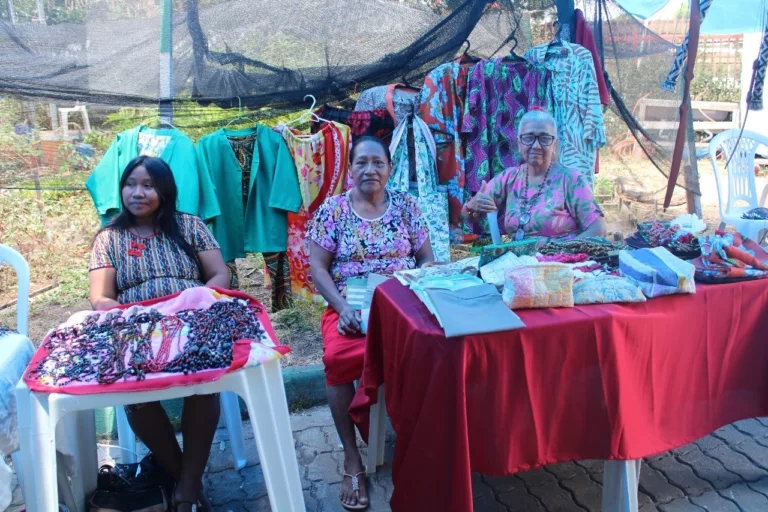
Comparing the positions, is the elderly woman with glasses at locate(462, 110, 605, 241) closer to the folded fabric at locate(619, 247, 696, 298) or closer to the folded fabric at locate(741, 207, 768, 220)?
the folded fabric at locate(619, 247, 696, 298)

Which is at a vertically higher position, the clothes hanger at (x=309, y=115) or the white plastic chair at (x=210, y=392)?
the clothes hanger at (x=309, y=115)

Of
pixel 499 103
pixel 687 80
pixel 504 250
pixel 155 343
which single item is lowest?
pixel 155 343

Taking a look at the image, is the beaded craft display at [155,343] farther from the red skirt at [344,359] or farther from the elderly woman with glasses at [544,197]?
the elderly woman with glasses at [544,197]

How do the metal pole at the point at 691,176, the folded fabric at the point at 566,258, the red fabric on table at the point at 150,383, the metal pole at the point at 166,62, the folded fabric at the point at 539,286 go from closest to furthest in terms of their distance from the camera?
the red fabric on table at the point at 150,383, the folded fabric at the point at 539,286, the folded fabric at the point at 566,258, the metal pole at the point at 166,62, the metal pole at the point at 691,176

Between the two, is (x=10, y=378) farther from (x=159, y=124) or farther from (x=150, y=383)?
(x=159, y=124)

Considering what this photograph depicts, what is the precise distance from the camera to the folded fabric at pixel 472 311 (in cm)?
167

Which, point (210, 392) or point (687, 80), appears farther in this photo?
point (687, 80)

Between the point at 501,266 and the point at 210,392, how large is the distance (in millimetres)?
1060

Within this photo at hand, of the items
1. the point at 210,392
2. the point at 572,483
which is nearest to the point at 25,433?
the point at 210,392

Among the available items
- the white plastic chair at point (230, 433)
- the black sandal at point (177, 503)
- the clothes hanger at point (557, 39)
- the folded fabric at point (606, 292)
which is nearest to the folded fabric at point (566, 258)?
the folded fabric at point (606, 292)

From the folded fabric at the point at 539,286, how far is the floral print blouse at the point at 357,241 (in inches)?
36.1

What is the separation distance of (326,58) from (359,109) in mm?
389

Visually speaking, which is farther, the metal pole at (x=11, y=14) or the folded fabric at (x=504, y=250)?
the metal pole at (x=11, y=14)

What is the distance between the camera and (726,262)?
209 centimetres
